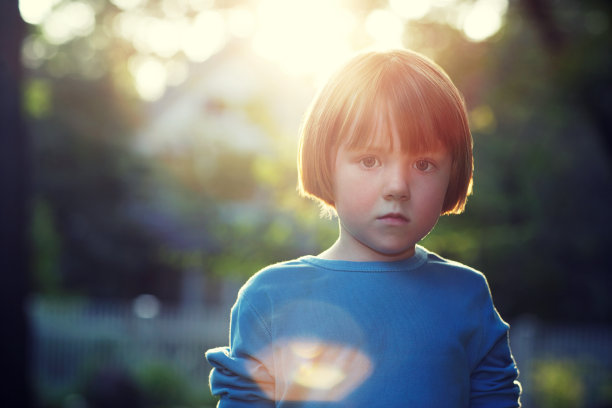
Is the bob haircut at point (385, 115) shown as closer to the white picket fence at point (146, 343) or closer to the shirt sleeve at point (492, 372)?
the shirt sleeve at point (492, 372)

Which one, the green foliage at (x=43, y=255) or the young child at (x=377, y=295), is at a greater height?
the young child at (x=377, y=295)

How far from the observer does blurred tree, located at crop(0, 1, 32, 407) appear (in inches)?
262

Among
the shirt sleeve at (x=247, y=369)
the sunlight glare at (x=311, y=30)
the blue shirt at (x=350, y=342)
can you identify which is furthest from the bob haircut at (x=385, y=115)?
the sunlight glare at (x=311, y=30)

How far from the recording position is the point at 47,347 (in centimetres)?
1338

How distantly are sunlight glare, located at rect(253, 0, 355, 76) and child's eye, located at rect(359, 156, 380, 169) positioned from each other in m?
5.43

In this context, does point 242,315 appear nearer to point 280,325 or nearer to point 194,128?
point 280,325

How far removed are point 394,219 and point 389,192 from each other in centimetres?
6

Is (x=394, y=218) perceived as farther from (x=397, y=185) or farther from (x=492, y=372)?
(x=492, y=372)

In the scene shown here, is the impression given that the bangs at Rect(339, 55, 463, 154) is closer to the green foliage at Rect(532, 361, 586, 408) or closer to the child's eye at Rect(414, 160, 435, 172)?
the child's eye at Rect(414, 160, 435, 172)

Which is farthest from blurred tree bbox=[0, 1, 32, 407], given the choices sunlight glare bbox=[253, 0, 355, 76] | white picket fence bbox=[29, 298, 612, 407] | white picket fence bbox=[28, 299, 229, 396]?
white picket fence bbox=[28, 299, 229, 396]

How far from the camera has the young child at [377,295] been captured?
1.48 meters

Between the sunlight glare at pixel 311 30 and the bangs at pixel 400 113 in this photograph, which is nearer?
the bangs at pixel 400 113

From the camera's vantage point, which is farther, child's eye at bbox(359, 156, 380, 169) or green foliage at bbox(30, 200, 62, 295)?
green foliage at bbox(30, 200, 62, 295)

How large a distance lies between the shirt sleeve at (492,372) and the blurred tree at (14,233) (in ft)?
19.9
